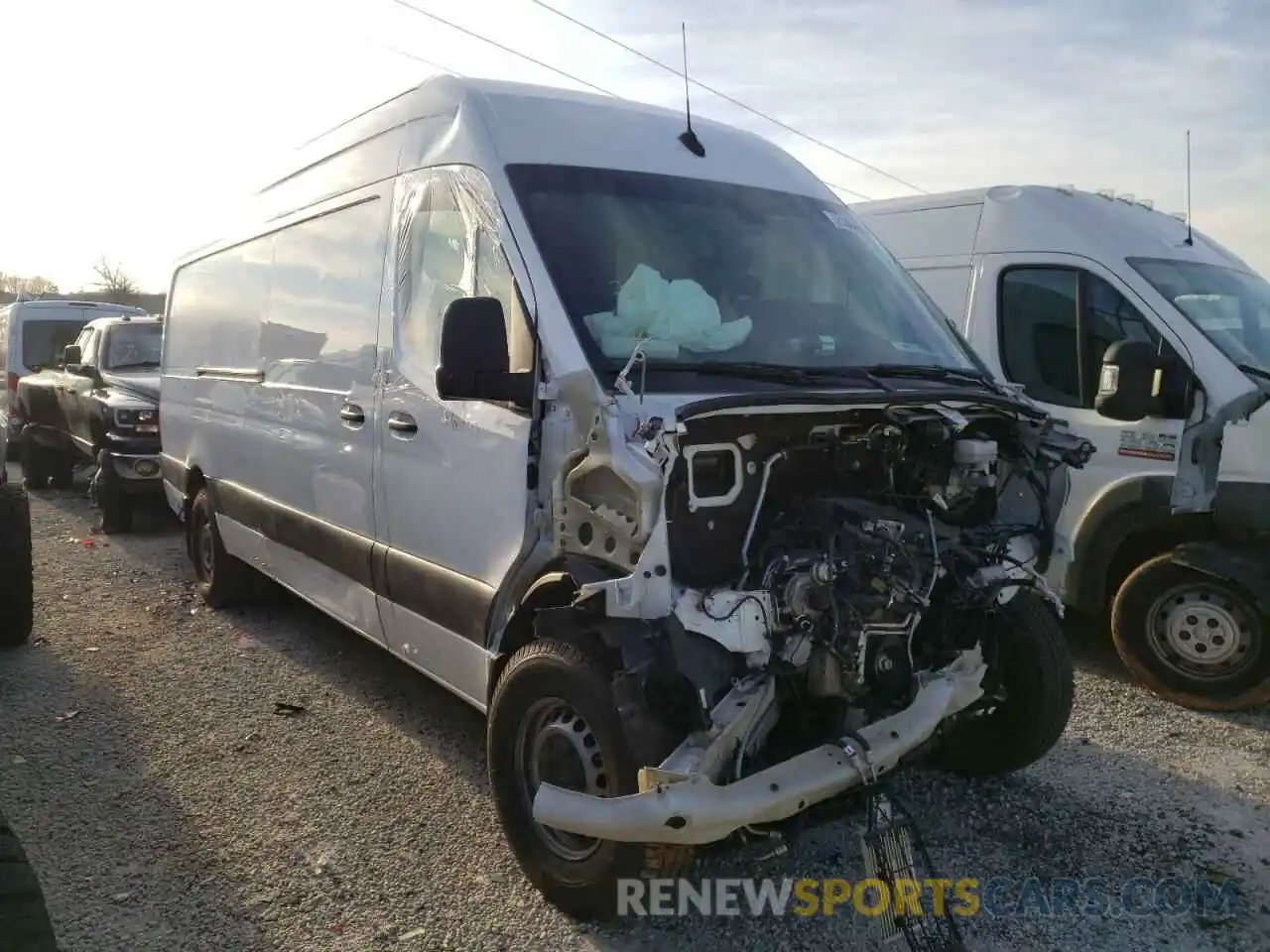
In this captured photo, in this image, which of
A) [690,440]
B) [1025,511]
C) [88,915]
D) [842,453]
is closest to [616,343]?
[690,440]

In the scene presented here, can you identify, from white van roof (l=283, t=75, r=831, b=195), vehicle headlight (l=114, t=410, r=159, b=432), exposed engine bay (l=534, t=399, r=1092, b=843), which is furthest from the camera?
vehicle headlight (l=114, t=410, r=159, b=432)

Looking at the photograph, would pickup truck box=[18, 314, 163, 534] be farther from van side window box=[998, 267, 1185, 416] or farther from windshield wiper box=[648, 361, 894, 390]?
windshield wiper box=[648, 361, 894, 390]

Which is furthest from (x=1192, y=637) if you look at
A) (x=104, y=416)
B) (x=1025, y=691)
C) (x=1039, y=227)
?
(x=104, y=416)

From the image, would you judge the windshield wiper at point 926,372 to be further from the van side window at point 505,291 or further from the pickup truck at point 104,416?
the pickup truck at point 104,416

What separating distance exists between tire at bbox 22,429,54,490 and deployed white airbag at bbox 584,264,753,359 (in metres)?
11.3

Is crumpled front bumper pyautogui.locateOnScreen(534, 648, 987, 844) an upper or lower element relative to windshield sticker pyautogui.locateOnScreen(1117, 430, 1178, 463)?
lower

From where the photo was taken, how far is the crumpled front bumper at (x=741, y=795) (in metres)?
2.75

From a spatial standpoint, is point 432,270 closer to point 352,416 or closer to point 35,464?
point 352,416

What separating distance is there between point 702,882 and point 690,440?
1537 mm

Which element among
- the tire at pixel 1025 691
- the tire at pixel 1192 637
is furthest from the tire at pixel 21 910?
the tire at pixel 1192 637

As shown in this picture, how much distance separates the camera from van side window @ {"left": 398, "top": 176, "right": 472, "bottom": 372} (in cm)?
395

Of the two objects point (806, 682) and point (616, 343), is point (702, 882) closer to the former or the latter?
point (806, 682)

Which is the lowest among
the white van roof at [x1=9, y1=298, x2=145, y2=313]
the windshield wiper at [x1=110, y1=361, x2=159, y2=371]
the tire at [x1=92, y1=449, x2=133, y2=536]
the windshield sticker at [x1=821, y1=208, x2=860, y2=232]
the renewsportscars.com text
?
the renewsportscars.com text

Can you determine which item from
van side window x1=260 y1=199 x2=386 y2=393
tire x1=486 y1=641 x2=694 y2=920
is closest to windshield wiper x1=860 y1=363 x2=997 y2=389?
tire x1=486 y1=641 x2=694 y2=920
